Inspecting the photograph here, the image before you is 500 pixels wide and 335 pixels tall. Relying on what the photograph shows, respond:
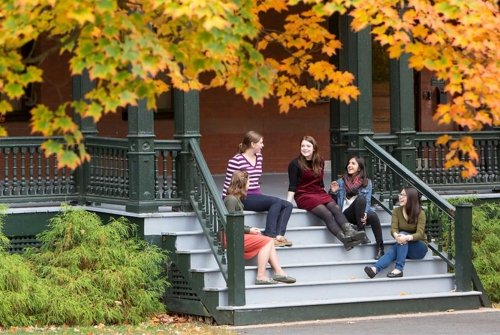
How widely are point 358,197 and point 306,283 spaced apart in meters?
1.51

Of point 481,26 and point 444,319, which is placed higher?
point 481,26

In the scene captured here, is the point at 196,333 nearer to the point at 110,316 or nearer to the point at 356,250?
the point at 110,316

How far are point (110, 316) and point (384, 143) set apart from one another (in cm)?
465

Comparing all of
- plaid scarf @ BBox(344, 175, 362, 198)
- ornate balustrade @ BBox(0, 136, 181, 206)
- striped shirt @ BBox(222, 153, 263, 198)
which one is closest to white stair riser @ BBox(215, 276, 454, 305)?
plaid scarf @ BBox(344, 175, 362, 198)

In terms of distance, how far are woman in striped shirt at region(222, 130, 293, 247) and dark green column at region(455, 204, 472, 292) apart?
2013mm

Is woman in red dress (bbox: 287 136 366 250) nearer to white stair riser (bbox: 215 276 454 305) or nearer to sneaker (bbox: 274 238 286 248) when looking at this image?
sneaker (bbox: 274 238 286 248)

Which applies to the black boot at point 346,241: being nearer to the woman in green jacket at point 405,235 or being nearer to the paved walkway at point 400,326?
the woman in green jacket at point 405,235

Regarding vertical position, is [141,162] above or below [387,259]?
above

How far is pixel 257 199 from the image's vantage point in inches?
651

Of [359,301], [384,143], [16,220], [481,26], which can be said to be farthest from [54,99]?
[481,26]

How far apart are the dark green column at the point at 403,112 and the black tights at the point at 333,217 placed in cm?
181

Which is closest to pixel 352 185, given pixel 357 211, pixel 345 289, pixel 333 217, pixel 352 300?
pixel 357 211

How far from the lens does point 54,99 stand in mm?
20141

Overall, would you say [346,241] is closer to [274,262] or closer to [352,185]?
[352,185]
